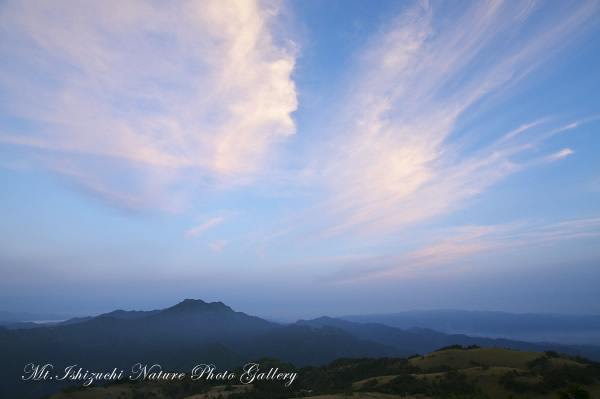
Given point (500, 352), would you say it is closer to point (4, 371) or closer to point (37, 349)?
point (4, 371)

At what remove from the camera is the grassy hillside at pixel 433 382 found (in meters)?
31.6

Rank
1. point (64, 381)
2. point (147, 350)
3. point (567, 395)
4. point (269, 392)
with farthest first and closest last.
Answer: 1. point (147, 350)
2. point (64, 381)
3. point (269, 392)
4. point (567, 395)

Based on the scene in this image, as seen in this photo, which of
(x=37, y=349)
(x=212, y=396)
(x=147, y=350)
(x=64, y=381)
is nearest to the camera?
(x=212, y=396)

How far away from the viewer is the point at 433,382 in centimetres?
3697

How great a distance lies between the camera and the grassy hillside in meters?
31.6

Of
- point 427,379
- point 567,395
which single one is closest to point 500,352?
point 427,379

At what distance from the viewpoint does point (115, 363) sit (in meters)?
169

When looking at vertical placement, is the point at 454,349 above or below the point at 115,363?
above

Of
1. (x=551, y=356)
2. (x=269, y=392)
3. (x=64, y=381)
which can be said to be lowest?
(x=64, y=381)

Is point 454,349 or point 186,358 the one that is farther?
point 186,358

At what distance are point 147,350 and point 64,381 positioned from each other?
5446cm

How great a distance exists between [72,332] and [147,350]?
49.6 meters

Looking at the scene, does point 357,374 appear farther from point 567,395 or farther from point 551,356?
point 567,395

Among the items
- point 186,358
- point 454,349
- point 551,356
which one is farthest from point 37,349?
point 551,356
